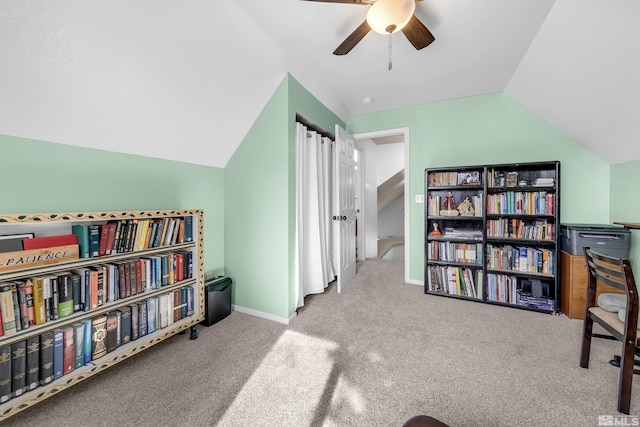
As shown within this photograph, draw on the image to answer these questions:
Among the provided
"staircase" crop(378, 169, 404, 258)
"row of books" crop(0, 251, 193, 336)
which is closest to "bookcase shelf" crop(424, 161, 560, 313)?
"staircase" crop(378, 169, 404, 258)

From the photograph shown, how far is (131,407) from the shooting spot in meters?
1.31

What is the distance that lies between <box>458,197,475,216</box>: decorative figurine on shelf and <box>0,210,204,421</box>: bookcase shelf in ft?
9.60

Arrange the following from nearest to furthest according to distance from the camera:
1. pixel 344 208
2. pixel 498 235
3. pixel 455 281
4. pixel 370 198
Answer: pixel 498 235, pixel 455 281, pixel 344 208, pixel 370 198

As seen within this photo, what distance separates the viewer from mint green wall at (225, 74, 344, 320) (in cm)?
222

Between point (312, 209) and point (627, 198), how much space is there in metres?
3.13

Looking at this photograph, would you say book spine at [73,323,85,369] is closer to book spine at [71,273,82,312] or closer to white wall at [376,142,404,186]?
book spine at [71,273,82,312]

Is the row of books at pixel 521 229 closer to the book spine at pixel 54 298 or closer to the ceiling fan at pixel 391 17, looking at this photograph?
the ceiling fan at pixel 391 17

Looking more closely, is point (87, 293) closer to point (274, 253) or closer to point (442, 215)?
point (274, 253)

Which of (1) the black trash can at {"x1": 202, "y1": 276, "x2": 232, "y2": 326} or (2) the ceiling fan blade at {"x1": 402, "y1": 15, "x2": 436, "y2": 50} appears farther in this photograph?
(1) the black trash can at {"x1": 202, "y1": 276, "x2": 232, "y2": 326}

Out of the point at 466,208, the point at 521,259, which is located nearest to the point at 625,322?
the point at 521,259

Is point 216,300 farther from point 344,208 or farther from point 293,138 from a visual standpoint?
point 344,208

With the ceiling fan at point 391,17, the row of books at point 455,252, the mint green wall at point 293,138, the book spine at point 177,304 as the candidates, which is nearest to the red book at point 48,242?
the book spine at point 177,304

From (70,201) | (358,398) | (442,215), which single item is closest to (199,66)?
(70,201)

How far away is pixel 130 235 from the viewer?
1.67m
